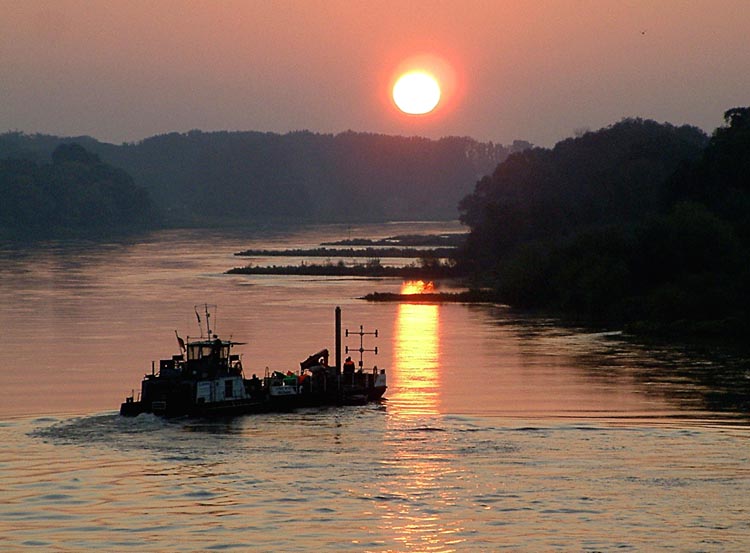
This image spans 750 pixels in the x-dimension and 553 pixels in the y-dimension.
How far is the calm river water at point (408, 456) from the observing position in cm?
4219

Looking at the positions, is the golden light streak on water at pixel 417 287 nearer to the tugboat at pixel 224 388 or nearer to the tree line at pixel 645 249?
the tree line at pixel 645 249

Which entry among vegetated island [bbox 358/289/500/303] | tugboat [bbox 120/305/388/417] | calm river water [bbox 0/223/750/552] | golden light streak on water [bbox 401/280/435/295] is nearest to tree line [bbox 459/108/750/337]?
vegetated island [bbox 358/289/500/303]

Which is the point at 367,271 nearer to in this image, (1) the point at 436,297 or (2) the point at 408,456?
(1) the point at 436,297

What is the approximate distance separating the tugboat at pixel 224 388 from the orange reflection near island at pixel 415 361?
7.71 ft

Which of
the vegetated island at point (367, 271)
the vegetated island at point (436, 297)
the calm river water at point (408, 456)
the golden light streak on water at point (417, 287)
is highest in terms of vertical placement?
the vegetated island at point (367, 271)

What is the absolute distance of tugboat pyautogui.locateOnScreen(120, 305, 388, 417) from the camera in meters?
62.8

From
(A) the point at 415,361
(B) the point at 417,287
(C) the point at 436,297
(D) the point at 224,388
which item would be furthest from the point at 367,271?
(D) the point at 224,388

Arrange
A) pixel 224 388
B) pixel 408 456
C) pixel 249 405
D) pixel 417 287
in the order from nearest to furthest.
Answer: pixel 408 456 → pixel 224 388 → pixel 249 405 → pixel 417 287

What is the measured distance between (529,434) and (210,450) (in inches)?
539

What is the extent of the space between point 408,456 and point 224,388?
15.0m

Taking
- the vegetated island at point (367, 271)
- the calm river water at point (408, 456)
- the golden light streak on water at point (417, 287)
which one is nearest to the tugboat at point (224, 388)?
the calm river water at point (408, 456)

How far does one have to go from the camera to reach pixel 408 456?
52750mm

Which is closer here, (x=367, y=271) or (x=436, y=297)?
(x=436, y=297)

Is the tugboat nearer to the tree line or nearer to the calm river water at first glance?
the calm river water
